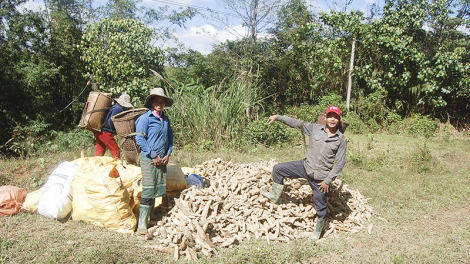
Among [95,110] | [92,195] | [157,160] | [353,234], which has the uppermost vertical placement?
[95,110]

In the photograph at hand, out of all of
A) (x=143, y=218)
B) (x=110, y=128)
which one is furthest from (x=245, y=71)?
(x=143, y=218)

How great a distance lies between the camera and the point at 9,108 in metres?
9.30

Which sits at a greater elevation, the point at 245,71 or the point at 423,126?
the point at 245,71

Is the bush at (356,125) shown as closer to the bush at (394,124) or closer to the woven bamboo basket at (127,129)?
the bush at (394,124)

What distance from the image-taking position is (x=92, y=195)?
12.6 ft

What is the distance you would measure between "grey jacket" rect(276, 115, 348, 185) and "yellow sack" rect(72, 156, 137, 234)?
2162 mm

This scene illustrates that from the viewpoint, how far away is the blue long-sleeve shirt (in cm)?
379

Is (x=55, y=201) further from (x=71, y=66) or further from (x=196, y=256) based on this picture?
(x=71, y=66)

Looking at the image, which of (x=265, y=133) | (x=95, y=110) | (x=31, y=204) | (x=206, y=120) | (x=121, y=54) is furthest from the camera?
(x=121, y=54)

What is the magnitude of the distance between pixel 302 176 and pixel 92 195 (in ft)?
8.03

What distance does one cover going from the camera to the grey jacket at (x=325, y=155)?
12.8 ft

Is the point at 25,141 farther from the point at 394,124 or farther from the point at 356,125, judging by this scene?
the point at 394,124

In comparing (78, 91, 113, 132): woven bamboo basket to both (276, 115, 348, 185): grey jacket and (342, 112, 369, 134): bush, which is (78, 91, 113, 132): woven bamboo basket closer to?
(276, 115, 348, 185): grey jacket

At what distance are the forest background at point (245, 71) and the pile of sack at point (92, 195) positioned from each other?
3.39m
